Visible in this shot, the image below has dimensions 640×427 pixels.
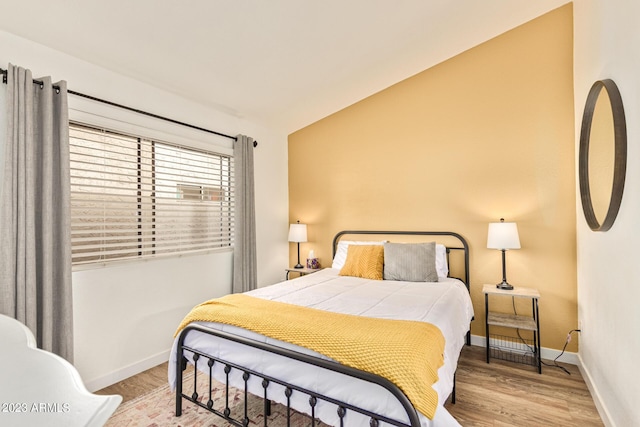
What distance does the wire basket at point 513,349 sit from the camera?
2.84 metres

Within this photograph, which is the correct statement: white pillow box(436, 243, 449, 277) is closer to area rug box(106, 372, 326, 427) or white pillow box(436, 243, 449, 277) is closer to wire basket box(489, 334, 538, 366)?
wire basket box(489, 334, 538, 366)

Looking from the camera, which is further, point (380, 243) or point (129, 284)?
point (380, 243)

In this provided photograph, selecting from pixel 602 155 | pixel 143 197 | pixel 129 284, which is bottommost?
pixel 129 284

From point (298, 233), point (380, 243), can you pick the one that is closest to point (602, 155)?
point (380, 243)

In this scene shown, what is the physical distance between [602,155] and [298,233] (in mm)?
2929

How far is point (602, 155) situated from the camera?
6.51 ft

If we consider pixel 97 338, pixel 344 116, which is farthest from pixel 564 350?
pixel 97 338

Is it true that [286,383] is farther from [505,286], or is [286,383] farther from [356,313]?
[505,286]

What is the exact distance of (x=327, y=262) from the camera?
4.16m

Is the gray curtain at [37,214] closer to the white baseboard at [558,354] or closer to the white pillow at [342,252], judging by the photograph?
the white pillow at [342,252]

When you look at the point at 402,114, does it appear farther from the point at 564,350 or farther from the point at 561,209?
the point at 564,350

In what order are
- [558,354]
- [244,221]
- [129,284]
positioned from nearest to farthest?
[129,284]
[558,354]
[244,221]

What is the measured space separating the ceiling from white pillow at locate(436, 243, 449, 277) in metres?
1.92

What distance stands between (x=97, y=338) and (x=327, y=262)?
2516 mm
